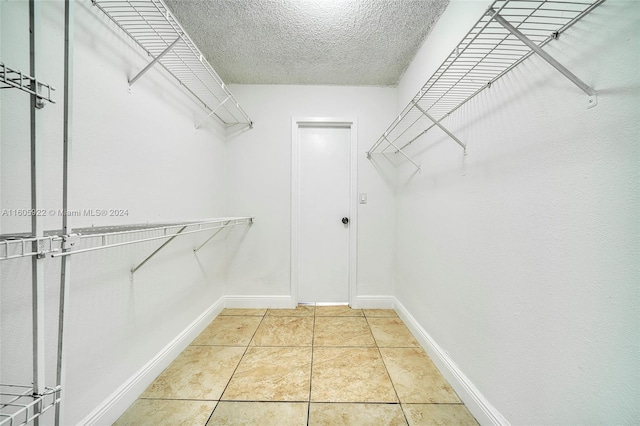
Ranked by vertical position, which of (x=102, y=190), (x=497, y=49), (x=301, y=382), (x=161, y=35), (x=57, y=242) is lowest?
(x=301, y=382)

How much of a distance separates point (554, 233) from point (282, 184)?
1966 millimetres

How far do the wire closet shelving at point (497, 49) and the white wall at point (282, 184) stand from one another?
0.59 m

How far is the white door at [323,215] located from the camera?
2.37 meters

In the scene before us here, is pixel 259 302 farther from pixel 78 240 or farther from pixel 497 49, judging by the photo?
pixel 497 49

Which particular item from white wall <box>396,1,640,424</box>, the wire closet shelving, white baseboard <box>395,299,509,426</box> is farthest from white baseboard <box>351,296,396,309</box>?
the wire closet shelving

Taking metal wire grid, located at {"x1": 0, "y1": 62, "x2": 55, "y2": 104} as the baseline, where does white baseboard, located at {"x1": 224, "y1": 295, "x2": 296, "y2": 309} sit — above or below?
below

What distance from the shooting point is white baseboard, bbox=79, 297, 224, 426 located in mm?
1001

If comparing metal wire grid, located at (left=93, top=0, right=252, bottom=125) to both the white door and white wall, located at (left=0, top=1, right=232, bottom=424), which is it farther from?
the white door

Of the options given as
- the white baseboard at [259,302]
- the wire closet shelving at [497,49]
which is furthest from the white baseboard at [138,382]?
the wire closet shelving at [497,49]

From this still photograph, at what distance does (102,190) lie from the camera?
39.4 inches

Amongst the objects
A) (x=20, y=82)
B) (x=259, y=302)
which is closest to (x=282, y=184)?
(x=259, y=302)

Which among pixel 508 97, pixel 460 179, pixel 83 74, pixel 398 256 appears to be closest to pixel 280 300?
pixel 398 256

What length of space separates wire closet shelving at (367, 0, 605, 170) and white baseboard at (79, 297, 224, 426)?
6.58ft

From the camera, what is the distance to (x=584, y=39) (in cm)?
67
